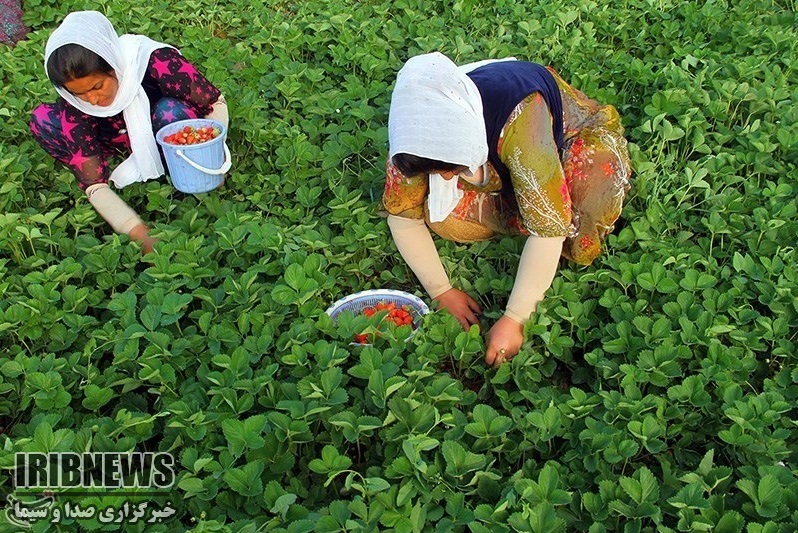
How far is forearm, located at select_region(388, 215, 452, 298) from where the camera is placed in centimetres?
246

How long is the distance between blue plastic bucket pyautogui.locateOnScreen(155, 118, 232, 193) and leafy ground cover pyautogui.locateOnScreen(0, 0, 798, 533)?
0.37 ft

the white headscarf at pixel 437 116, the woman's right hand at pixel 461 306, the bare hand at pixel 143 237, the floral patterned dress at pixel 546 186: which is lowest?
the bare hand at pixel 143 237

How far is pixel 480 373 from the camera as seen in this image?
2236 mm

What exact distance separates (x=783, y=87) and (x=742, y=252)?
3.54 feet

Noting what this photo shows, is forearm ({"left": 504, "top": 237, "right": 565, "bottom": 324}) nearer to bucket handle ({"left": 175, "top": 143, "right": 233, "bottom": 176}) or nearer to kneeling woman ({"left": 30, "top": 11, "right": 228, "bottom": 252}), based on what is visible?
bucket handle ({"left": 175, "top": 143, "right": 233, "bottom": 176})

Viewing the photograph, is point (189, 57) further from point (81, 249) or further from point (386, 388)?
point (386, 388)

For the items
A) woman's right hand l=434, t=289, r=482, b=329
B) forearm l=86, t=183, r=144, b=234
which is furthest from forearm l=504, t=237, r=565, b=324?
forearm l=86, t=183, r=144, b=234

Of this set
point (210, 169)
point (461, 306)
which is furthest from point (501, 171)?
point (210, 169)

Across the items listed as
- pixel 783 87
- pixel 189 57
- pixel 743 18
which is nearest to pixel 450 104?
pixel 783 87

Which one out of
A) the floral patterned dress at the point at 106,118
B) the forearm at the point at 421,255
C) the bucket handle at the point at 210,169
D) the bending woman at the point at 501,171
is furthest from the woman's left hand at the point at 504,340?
the floral patterned dress at the point at 106,118

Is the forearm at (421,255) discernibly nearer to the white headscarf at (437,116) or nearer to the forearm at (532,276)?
the forearm at (532,276)

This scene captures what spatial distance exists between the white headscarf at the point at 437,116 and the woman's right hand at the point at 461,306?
1.83 ft

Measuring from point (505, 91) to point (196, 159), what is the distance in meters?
1.28

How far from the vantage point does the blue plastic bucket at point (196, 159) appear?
8.89ft
